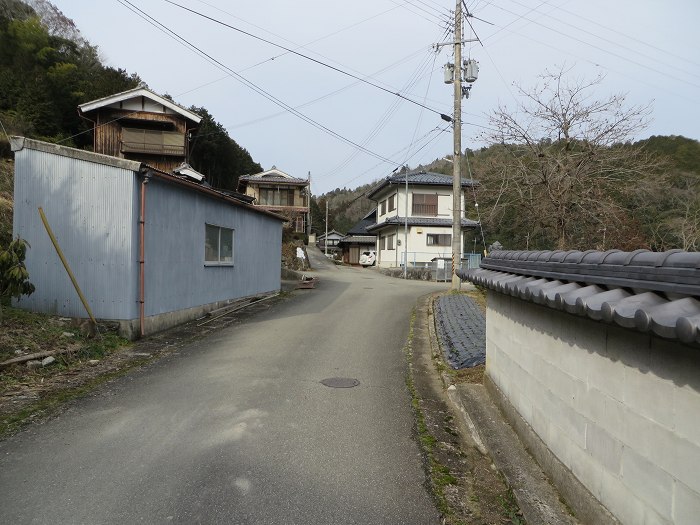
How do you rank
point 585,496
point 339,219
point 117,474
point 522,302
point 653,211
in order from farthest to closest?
point 339,219 < point 653,211 < point 522,302 < point 117,474 < point 585,496

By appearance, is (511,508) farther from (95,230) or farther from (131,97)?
(131,97)

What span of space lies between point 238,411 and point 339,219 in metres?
78.1

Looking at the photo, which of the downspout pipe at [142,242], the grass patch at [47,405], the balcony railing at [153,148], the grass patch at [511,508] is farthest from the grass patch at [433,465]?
the balcony railing at [153,148]

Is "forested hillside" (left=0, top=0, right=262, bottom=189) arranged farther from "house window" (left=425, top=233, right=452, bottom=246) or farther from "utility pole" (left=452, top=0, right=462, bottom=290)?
"house window" (left=425, top=233, right=452, bottom=246)

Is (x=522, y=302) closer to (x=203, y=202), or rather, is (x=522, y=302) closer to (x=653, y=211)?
(x=203, y=202)

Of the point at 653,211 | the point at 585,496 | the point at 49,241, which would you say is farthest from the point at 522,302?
the point at 653,211

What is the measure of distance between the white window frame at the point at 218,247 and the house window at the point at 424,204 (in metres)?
22.4

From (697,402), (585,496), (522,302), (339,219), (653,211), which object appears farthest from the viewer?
(339,219)

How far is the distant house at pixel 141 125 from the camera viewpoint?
26527 millimetres

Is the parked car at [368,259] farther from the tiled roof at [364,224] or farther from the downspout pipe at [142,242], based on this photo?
the downspout pipe at [142,242]

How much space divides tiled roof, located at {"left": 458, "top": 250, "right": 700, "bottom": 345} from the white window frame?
8.64m

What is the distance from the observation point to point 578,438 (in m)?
3.05

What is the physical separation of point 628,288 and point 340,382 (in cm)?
453

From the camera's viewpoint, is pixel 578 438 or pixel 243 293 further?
pixel 243 293
